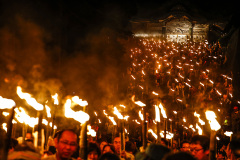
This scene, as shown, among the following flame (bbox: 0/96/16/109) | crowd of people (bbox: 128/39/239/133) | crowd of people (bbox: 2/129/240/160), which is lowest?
crowd of people (bbox: 2/129/240/160)

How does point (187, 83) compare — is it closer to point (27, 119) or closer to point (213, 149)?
point (27, 119)

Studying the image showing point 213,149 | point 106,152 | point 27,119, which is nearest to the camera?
point 213,149

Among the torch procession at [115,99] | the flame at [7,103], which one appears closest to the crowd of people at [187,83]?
the torch procession at [115,99]

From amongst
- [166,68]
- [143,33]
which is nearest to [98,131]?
[166,68]

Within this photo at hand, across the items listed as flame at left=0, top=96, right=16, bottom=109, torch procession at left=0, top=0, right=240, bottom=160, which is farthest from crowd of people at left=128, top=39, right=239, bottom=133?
flame at left=0, top=96, right=16, bottom=109

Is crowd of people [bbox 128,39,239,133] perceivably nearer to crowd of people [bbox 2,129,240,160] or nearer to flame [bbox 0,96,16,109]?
crowd of people [bbox 2,129,240,160]

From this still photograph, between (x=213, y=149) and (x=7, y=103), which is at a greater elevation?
(x=7, y=103)

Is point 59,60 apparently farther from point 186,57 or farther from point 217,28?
point 217,28

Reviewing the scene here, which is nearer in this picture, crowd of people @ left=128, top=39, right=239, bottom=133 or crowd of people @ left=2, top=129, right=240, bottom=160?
crowd of people @ left=2, top=129, right=240, bottom=160

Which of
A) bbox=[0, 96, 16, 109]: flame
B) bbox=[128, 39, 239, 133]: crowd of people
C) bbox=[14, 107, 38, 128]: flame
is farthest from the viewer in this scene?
bbox=[128, 39, 239, 133]: crowd of people

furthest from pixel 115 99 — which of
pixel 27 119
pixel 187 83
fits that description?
pixel 27 119

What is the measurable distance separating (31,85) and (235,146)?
880 centimetres

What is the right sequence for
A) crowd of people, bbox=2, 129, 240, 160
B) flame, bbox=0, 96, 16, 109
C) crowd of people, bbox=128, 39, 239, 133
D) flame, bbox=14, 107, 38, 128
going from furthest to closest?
crowd of people, bbox=128, 39, 239, 133, flame, bbox=14, 107, 38, 128, flame, bbox=0, 96, 16, 109, crowd of people, bbox=2, 129, 240, 160

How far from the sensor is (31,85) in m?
10.7
